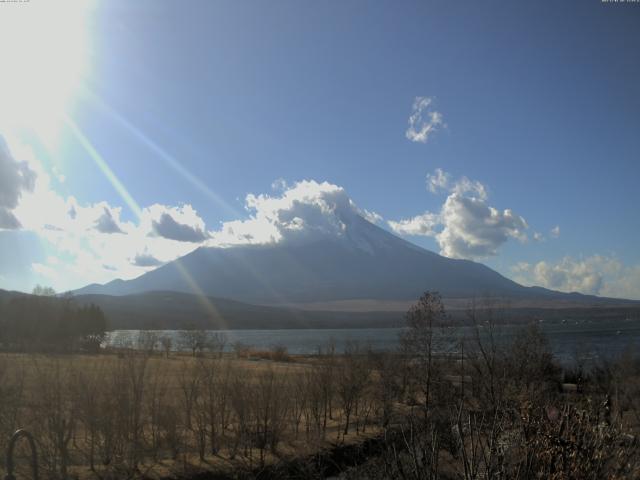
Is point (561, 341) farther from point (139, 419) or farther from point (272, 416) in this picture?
point (139, 419)

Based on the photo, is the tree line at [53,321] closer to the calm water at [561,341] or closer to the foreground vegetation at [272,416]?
the calm water at [561,341]

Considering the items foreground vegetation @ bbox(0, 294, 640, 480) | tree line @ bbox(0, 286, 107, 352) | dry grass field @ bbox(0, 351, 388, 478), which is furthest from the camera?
tree line @ bbox(0, 286, 107, 352)

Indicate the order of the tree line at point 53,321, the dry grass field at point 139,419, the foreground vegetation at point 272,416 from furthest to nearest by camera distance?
the tree line at point 53,321, the dry grass field at point 139,419, the foreground vegetation at point 272,416

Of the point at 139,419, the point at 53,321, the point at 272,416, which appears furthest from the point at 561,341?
the point at 53,321

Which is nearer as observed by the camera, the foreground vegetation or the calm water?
the foreground vegetation

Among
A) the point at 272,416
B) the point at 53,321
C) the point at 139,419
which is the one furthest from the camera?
the point at 53,321

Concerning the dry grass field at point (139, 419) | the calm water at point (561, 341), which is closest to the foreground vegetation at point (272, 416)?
the dry grass field at point (139, 419)

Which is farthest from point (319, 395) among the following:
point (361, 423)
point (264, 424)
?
point (264, 424)

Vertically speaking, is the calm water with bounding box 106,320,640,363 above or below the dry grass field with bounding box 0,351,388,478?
below

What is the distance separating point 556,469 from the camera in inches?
230

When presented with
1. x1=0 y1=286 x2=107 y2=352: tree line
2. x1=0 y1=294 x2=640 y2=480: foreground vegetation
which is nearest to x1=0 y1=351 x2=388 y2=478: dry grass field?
x1=0 y1=294 x2=640 y2=480: foreground vegetation

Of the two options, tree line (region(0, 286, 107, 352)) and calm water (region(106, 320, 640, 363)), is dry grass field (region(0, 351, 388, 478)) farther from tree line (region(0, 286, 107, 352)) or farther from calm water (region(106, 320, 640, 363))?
tree line (region(0, 286, 107, 352))

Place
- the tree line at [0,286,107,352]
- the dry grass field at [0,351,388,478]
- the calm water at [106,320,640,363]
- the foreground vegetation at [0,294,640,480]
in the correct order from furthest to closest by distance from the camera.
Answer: the tree line at [0,286,107,352], the calm water at [106,320,640,363], the dry grass field at [0,351,388,478], the foreground vegetation at [0,294,640,480]

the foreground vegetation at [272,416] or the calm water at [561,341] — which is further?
the calm water at [561,341]
